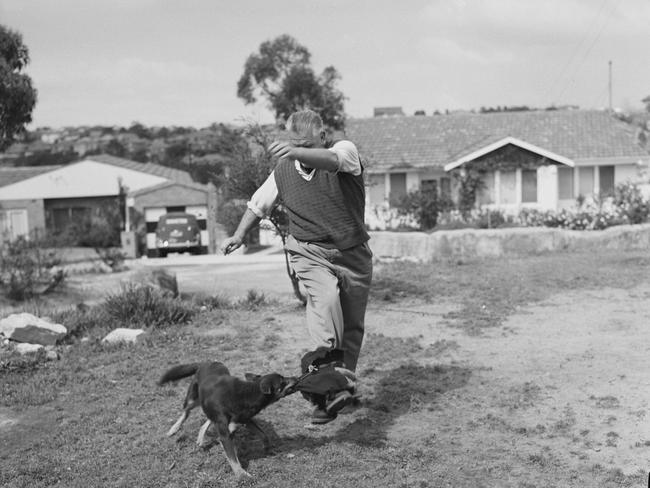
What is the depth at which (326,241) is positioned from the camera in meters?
5.02

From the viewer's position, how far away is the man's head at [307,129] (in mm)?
4789

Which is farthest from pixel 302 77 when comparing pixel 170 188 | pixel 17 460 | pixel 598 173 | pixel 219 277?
pixel 17 460

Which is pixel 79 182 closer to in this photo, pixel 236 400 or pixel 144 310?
pixel 144 310

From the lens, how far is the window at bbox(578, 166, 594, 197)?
3259 centimetres

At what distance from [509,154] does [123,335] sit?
24.9m

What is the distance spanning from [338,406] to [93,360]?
9.59 feet

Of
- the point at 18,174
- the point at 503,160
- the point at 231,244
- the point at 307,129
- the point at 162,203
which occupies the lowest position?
the point at 231,244

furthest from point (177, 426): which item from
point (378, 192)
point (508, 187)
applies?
point (378, 192)

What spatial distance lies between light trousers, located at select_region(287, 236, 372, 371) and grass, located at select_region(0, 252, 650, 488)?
0.55 m

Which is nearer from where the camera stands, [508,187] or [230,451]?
[230,451]

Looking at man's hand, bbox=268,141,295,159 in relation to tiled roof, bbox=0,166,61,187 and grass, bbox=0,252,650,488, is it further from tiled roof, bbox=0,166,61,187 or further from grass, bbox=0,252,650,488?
tiled roof, bbox=0,166,61,187

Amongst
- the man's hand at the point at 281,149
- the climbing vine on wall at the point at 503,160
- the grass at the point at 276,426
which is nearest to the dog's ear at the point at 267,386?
the grass at the point at 276,426

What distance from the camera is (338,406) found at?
4777 millimetres

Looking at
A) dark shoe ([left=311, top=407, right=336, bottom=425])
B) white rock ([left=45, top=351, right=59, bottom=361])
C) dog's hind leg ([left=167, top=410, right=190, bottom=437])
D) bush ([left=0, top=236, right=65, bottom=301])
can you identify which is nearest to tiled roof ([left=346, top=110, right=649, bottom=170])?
bush ([left=0, top=236, right=65, bottom=301])
